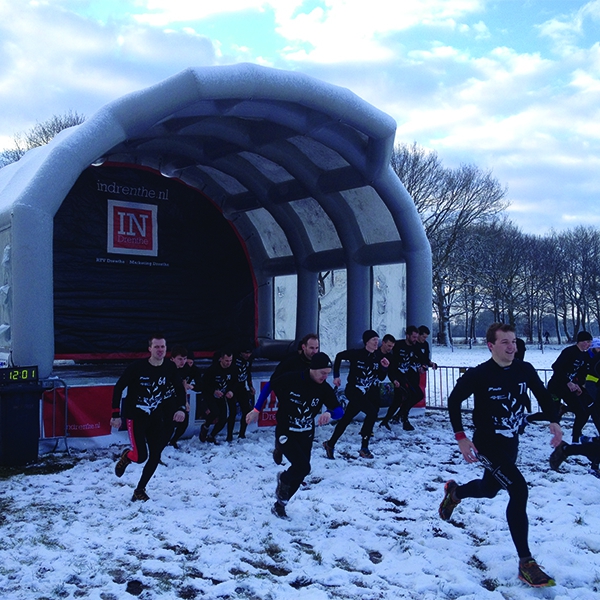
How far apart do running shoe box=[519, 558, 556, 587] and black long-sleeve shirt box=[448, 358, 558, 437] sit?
3.11 ft

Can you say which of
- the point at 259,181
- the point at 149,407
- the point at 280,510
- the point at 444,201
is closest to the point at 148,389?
the point at 149,407

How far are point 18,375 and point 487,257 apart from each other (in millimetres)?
32538

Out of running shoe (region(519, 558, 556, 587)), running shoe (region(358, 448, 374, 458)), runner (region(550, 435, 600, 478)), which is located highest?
runner (region(550, 435, 600, 478))

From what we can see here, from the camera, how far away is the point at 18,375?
834cm

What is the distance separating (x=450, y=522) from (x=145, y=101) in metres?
7.27

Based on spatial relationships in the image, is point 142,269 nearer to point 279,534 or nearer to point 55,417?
point 55,417

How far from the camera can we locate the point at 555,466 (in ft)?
20.7

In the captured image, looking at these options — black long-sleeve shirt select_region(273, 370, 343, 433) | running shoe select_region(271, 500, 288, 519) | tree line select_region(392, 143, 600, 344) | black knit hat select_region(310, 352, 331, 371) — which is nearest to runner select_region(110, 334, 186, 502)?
black long-sleeve shirt select_region(273, 370, 343, 433)

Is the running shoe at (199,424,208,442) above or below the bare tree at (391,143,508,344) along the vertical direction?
below

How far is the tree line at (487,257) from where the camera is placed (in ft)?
105

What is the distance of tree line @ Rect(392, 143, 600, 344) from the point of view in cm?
3200

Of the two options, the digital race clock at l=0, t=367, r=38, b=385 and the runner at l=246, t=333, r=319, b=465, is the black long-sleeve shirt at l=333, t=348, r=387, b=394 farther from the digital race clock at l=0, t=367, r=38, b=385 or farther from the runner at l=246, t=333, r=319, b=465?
the digital race clock at l=0, t=367, r=38, b=385

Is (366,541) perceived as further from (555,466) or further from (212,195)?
(212,195)

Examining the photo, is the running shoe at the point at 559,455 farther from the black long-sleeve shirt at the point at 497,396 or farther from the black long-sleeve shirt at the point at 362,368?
the black long-sleeve shirt at the point at 362,368
